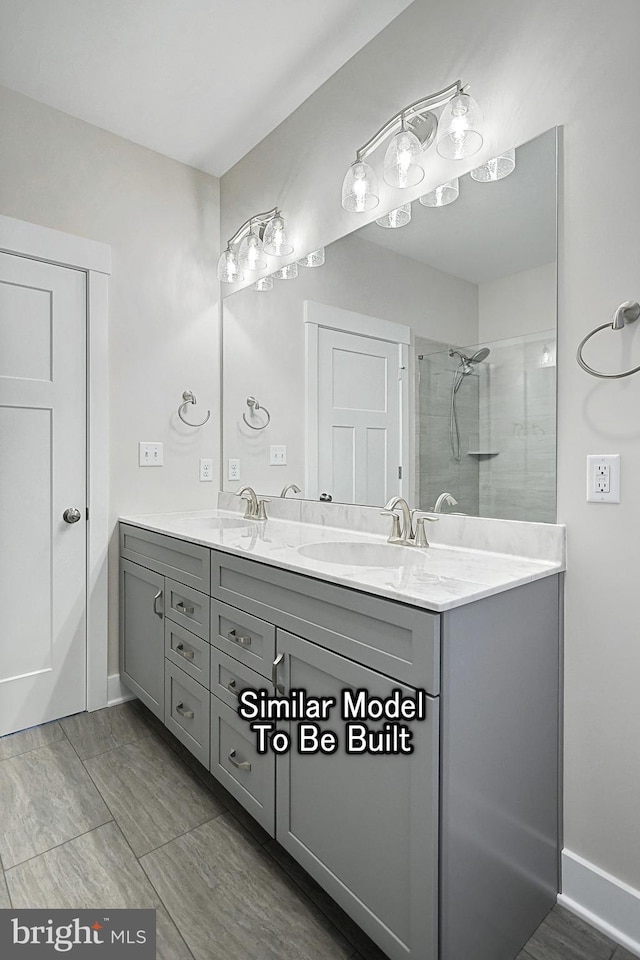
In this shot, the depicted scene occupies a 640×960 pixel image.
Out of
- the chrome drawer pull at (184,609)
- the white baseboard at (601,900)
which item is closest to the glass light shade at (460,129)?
the chrome drawer pull at (184,609)

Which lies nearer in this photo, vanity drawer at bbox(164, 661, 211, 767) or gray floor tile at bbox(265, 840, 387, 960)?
gray floor tile at bbox(265, 840, 387, 960)

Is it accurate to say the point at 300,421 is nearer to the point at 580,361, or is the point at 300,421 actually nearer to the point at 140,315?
the point at 140,315

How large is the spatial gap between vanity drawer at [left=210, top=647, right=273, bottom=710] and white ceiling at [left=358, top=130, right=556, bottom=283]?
1.31 metres

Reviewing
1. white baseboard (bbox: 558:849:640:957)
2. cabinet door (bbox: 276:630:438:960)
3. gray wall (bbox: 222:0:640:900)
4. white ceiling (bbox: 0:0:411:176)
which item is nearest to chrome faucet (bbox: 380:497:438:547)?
gray wall (bbox: 222:0:640:900)

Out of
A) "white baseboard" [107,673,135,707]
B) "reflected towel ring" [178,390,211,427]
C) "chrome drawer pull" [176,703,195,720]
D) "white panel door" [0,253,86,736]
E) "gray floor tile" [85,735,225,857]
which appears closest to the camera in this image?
"gray floor tile" [85,735,225,857]

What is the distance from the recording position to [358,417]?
1.98m

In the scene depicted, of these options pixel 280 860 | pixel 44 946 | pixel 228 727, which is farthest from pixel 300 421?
pixel 44 946

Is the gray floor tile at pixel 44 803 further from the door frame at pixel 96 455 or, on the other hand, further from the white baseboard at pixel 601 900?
the white baseboard at pixel 601 900

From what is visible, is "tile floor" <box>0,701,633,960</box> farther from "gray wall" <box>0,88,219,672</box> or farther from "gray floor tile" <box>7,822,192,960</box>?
"gray wall" <box>0,88,219,672</box>

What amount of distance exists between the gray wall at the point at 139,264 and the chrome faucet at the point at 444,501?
1.38m

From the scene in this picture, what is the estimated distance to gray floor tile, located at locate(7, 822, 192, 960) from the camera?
131 centimetres

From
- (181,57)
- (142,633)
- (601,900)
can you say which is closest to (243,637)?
(142,633)

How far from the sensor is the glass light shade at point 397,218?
177cm

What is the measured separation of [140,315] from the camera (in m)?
2.48
